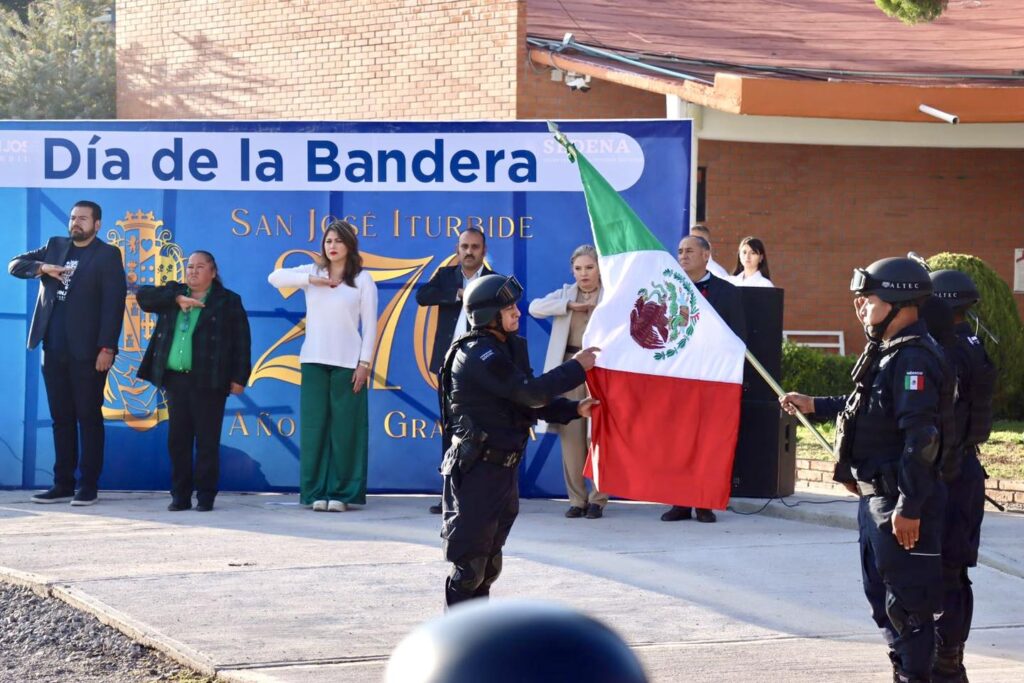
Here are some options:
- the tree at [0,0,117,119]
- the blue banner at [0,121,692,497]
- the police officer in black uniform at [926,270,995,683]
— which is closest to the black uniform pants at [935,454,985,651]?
the police officer in black uniform at [926,270,995,683]

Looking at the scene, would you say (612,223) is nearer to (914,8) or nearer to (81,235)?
(81,235)

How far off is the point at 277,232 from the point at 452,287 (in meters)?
1.65

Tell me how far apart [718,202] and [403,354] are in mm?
7695

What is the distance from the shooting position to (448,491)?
6.06m

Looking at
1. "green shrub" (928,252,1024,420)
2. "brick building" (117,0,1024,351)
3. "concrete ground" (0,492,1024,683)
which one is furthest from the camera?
"brick building" (117,0,1024,351)

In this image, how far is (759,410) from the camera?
32.1 feet

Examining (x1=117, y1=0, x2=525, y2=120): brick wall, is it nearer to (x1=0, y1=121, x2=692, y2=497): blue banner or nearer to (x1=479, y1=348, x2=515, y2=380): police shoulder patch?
(x1=0, y1=121, x2=692, y2=497): blue banner

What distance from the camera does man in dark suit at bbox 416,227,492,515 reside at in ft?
32.0

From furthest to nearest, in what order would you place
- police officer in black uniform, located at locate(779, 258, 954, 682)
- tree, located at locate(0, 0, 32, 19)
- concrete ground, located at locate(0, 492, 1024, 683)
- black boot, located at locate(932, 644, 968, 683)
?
tree, located at locate(0, 0, 32, 19) < concrete ground, located at locate(0, 492, 1024, 683) < black boot, located at locate(932, 644, 968, 683) < police officer in black uniform, located at locate(779, 258, 954, 682)

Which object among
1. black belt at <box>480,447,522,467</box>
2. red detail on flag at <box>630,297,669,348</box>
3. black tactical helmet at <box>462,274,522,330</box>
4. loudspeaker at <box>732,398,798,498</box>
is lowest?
loudspeaker at <box>732,398,798,498</box>

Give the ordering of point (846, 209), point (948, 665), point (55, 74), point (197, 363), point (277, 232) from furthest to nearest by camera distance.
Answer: point (55, 74) < point (846, 209) < point (277, 232) < point (197, 363) < point (948, 665)

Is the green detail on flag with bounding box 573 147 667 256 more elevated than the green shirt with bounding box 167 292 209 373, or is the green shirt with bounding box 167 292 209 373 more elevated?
the green detail on flag with bounding box 573 147 667 256

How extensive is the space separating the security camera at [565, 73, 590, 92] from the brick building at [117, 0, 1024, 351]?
13 centimetres

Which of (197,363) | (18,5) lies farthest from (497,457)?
(18,5)
